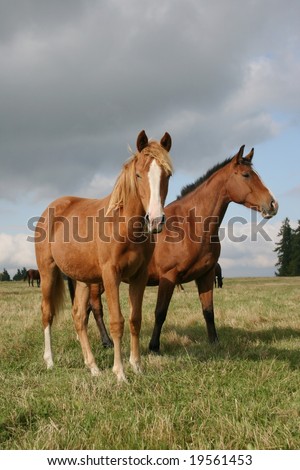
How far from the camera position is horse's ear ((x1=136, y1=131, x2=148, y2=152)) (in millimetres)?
5016

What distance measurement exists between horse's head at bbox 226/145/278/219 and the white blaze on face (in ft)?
9.30

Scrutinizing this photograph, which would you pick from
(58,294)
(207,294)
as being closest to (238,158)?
(207,294)

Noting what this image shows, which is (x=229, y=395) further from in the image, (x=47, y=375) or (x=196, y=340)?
(x=196, y=340)

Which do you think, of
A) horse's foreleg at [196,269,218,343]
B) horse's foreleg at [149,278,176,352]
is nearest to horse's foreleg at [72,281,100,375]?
horse's foreleg at [149,278,176,352]

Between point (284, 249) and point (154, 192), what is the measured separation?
8331cm

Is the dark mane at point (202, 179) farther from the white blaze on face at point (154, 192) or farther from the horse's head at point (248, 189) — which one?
the white blaze on face at point (154, 192)

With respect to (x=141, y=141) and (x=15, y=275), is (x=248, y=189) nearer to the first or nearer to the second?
(x=141, y=141)

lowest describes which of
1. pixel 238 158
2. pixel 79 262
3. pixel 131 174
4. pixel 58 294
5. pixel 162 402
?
pixel 162 402

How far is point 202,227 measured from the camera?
717 cm

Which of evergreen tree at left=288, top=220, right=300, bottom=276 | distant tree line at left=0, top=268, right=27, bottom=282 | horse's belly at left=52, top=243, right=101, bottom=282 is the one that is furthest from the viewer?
distant tree line at left=0, top=268, right=27, bottom=282

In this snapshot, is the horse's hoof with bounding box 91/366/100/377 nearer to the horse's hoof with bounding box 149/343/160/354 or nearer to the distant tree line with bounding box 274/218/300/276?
the horse's hoof with bounding box 149/343/160/354

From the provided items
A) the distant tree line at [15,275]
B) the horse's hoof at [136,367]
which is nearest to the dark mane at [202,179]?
the horse's hoof at [136,367]

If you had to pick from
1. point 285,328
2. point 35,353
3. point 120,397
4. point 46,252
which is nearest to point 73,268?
point 46,252

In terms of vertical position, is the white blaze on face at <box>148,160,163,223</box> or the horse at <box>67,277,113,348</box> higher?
the white blaze on face at <box>148,160,163,223</box>
